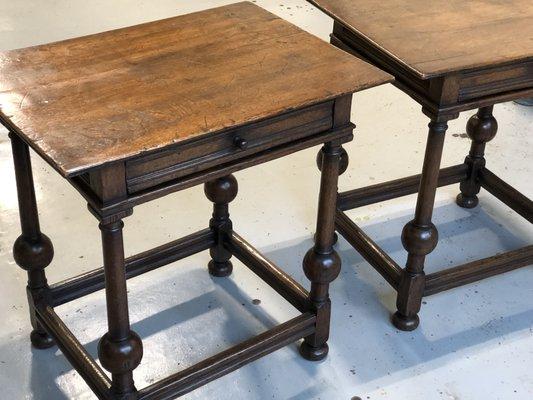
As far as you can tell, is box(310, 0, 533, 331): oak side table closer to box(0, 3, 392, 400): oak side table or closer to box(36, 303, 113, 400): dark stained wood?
box(0, 3, 392, 400): oak side table

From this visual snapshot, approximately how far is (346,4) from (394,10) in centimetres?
13

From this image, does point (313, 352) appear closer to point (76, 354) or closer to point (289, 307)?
point (289, 307)

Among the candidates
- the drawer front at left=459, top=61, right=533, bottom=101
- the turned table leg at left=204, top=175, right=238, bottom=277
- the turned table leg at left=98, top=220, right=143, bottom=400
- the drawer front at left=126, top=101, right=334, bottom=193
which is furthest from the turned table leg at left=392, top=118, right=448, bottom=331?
the turned table leg at left=98, top=220, right=143, bottom=400

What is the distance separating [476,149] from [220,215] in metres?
0.96

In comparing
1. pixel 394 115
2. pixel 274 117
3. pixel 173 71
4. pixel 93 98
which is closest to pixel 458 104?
pixel 274 117

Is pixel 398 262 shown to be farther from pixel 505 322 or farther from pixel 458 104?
pixel 458 104

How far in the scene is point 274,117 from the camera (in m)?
2.00

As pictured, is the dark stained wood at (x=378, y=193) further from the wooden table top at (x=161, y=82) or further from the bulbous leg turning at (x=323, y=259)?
the wooden table top at (x=161, y=82)

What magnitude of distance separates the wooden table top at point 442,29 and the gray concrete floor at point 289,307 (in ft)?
2.69

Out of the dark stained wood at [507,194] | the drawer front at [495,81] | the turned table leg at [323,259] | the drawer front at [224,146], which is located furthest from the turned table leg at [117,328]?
the dark stained wood at [507,194]

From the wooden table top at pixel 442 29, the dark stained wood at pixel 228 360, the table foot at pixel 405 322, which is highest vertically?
the wooden table top at pixel 442 29

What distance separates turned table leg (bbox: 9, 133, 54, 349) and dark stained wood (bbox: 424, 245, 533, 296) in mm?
1069

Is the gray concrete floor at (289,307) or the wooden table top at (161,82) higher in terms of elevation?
the wooden table top at (161,82)

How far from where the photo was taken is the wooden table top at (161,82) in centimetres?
184
